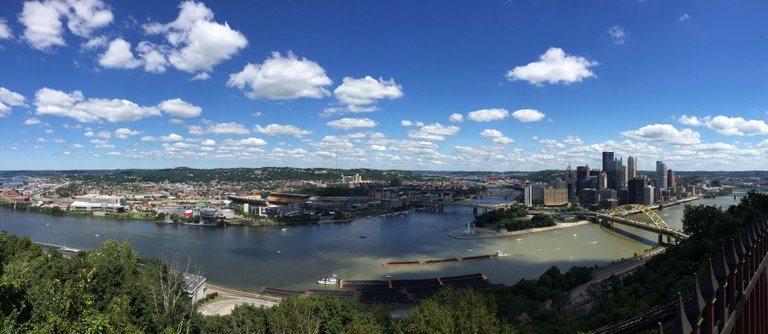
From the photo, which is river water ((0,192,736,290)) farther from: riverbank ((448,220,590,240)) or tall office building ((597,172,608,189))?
tall office building ((597,172,608,189))

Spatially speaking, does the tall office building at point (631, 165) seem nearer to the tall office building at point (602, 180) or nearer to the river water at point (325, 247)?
the tall office building at point (602, 180)

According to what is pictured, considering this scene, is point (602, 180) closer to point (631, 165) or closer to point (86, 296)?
point (631, 165)

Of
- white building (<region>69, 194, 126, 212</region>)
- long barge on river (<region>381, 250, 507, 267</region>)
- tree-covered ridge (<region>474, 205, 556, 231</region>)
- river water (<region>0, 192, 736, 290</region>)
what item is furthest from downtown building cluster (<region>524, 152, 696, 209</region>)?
white building (<region>69, 194, 126, 212</region>)

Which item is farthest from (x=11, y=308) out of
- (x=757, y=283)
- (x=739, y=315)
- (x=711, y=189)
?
(x=711, y=189)

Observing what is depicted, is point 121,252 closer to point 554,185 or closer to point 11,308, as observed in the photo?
point 11,308

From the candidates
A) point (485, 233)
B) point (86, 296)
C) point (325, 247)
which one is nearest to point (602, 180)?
point (485, 233)

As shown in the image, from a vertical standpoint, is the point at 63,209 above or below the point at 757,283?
below

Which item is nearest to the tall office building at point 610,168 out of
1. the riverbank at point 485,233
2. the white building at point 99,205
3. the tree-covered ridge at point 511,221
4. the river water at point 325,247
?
the river water at point 325,247
